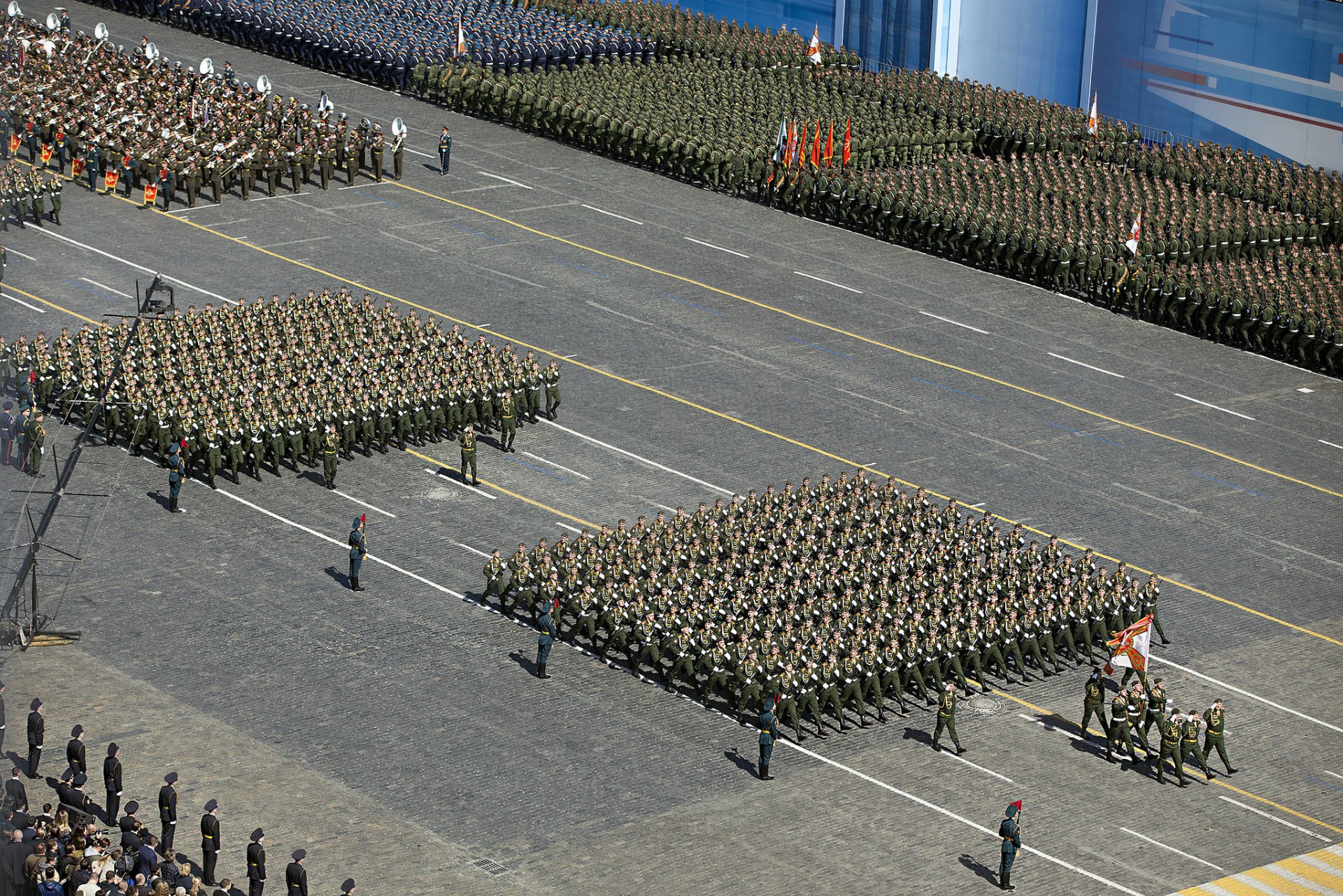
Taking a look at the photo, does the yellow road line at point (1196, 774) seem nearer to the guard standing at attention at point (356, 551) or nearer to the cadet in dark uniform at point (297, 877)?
the guard standing at attention at point (356, 551)

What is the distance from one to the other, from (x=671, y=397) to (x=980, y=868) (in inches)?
856

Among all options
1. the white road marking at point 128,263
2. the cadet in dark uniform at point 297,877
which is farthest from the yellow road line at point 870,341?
the cadet in dark uniform at point 297,877

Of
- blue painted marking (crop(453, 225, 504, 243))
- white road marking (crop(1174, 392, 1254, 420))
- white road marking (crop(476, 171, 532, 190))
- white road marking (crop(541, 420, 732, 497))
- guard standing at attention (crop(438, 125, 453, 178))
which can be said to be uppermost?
guard standing at attention (crop(438, 125, 453, 178))

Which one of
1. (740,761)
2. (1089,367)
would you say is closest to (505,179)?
(1089,367)

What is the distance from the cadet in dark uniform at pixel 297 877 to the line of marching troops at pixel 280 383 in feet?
56.3

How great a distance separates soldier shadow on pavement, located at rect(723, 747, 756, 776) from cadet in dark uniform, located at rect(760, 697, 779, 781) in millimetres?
281

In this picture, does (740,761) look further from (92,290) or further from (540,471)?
(92,290)

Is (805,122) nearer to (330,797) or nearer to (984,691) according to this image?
(984,691)

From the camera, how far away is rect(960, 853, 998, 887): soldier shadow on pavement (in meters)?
36.4

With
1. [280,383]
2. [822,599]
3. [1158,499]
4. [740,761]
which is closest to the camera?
[740,761]

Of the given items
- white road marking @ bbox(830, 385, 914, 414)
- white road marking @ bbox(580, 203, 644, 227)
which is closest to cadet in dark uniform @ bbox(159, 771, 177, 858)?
white road marking @ bbox(830, 385, 914, 414)

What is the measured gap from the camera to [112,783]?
117 feet

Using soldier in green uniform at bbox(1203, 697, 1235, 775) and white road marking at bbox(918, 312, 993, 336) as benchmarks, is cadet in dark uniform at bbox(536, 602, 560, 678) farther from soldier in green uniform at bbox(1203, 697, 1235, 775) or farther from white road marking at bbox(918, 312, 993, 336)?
white road marking at bbox(918, 312, 993, 336)

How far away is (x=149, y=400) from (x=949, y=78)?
42.8 metres
